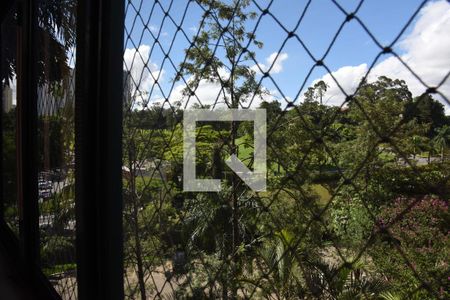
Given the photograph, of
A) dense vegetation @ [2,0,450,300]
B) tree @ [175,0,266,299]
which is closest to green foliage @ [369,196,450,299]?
dense vegetation @ [2,0,450,300]

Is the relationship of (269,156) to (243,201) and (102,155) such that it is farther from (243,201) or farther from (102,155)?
(102,155)

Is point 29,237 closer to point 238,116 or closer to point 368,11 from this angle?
point 238,116

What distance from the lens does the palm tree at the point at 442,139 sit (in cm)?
66

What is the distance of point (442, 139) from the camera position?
0.69m

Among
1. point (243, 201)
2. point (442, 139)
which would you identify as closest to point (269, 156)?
point (243, 201)

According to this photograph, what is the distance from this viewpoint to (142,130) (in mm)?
1230

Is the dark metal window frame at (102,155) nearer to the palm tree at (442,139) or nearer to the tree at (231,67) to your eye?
the tree at (231,67)

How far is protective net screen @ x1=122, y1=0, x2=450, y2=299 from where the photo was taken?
64 centimetres

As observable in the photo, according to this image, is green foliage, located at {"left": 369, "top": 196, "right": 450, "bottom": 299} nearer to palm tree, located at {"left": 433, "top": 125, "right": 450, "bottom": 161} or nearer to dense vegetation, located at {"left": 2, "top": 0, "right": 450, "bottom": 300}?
dense vegetation, located at {"left": 2, "top": 0, "right": 450, "bottom": 300}

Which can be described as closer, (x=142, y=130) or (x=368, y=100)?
(x=368, y=100)

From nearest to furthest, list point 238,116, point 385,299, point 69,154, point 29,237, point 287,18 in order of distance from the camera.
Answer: point 287,18 → point 238,116 → point 69,154 → point 29,237 → point 385,299

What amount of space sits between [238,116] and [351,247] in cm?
65

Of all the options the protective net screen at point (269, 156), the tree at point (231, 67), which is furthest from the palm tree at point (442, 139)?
the tree at point (231, 67)

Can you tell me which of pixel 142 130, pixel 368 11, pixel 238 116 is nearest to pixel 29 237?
pixel 142 130
